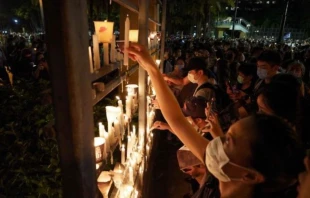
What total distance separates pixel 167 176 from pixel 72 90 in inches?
172

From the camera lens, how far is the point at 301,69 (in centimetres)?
558

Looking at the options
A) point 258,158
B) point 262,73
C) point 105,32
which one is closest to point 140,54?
point 105,32

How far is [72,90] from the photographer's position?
1174 millimetres

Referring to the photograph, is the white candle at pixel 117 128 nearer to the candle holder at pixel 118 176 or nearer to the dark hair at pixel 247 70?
the candle holder at pixel 118 176

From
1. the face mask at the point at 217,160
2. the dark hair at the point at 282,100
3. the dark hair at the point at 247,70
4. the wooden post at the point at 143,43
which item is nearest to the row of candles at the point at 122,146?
the wooden post at the point at 143,43

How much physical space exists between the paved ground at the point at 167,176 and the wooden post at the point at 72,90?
3.49m

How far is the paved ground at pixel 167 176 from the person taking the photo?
15.3 feet

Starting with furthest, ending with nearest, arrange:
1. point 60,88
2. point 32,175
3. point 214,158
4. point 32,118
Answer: point 32,118
point 32,175
point 214,158
point 60,88

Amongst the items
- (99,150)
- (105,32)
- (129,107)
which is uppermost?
(105,32)

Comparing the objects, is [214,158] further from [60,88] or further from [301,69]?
[301,69]

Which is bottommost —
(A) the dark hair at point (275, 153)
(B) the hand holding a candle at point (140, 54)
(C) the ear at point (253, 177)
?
(C) the ear at point (253, 177)

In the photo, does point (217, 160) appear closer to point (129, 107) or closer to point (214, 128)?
point (214, 128)

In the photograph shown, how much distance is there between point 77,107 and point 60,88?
0.12 metres

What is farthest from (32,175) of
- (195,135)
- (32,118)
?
(195,135)
